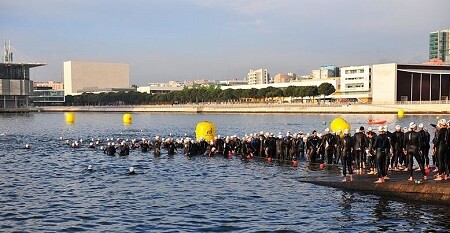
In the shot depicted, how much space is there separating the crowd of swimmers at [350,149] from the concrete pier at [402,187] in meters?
0.44

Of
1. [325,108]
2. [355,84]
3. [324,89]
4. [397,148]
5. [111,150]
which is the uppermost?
[355,84]

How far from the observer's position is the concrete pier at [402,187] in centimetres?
2062

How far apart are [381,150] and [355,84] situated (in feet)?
551

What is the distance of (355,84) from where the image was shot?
7303 inches

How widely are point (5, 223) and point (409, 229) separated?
13.9 meters

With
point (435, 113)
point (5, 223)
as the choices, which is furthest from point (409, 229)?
point (435, 113)

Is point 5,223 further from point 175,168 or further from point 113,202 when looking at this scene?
point 175,168

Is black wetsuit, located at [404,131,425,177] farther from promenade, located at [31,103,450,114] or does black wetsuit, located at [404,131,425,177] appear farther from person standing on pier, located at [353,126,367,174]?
promenade, located at [31,103,450,114]

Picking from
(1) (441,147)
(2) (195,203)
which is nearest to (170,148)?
(2) (195,203)

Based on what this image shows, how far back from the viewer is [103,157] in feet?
135

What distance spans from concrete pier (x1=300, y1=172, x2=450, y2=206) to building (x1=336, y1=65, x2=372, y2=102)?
495ft

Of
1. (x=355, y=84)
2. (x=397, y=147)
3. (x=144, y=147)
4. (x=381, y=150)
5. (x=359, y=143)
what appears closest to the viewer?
(x=381, y=150)

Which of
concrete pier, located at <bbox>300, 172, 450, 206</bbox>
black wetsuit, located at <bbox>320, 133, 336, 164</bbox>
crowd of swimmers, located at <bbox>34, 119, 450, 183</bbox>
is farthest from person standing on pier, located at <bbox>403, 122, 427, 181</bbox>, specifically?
black wetsuit, located at <bbox>320, 133, 336, 164</bbox>

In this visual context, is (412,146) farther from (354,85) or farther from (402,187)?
(354,85)
